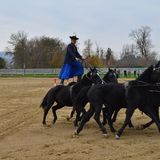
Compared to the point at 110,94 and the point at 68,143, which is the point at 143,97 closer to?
→ the point at 110,94

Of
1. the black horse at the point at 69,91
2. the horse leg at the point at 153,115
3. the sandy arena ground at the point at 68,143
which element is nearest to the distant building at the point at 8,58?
the sandy arena ground at the point at 68,143

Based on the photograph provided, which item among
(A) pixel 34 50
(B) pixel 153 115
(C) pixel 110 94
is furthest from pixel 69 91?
(A) pixel 34 50

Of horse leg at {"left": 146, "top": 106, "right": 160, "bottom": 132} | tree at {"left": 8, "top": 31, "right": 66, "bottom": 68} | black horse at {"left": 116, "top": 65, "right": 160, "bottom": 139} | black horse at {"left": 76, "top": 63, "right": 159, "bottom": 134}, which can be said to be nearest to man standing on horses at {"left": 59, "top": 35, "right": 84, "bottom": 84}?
black horse at {"left": 76, "top": 63, "right": 159, "bottom": 134}

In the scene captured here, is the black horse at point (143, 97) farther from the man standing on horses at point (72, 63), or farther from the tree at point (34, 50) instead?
the tree at point (34, 50)

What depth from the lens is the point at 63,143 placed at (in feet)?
37.9

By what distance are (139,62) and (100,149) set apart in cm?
10211

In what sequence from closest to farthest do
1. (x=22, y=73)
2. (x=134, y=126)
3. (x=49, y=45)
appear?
(x=134, y=126) → (x=22, y=73) → (x=49, y=45)

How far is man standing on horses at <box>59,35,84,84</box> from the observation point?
50.7ft

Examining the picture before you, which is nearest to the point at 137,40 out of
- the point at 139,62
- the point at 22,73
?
the point at 139,62

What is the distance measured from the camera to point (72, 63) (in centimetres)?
1570

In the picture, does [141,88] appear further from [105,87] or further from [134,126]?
[134,126]

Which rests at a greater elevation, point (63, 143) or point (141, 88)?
point (141, 88)

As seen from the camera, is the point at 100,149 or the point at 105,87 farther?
the point at 105,87

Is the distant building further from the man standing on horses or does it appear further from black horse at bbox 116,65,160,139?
black horse at bbox 116,65,160,139
